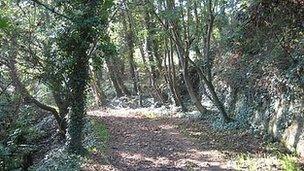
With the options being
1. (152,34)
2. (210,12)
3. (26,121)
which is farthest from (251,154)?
(152,34)

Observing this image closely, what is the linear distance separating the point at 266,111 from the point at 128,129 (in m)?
5.80

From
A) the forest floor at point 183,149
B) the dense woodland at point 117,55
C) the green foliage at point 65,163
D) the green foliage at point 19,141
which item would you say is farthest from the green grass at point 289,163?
the green foliage at point 19,141

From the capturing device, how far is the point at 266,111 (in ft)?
43.3

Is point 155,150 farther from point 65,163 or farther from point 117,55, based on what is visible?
point 117,55

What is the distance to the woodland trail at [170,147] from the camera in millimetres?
10773

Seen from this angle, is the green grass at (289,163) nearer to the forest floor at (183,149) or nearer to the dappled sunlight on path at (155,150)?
the forest floor at (183,149)

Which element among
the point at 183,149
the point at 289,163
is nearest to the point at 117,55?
the point at 183,149

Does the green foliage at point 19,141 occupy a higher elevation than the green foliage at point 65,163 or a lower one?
higher

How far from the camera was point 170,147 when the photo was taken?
12742 mm

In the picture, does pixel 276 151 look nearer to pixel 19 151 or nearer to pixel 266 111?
pixel 266 111

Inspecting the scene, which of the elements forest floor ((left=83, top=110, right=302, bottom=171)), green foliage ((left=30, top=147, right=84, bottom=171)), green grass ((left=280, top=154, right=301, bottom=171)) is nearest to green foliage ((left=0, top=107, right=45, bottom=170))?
green foliage ((left=30, top=147, right=84, bottom=171))

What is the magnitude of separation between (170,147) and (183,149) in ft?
1.75

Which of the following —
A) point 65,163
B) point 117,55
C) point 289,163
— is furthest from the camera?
point 117,55

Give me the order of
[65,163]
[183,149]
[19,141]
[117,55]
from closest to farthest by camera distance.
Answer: [65,163] → [183,149] → [117,55] → [19,141]
